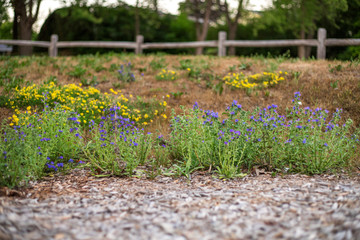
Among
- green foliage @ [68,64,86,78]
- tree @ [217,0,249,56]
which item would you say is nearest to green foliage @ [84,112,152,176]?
green foliage @ [68,64,86,78]

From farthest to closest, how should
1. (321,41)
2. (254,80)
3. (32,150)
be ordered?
(321,41) < (254,80) < (32,150)

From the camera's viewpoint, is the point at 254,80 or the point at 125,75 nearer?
the point at 254,80

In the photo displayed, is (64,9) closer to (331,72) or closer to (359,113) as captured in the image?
(331,72)

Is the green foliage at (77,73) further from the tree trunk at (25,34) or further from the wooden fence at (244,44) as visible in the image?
the tree trunk at (25,34)

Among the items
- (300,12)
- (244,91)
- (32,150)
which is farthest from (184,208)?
(300,12)

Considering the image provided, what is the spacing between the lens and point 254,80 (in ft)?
30.1

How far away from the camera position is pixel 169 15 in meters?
21.2

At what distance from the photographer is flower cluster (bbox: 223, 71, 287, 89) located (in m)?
8.66

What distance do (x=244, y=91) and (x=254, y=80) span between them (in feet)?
2.48

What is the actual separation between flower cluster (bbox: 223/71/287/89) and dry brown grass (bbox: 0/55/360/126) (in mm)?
176

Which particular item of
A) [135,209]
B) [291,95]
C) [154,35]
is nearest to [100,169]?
[135,209]

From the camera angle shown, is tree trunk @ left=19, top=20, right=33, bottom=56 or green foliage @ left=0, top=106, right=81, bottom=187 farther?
tree trunk @ left=19, top=20, right=33, bottom=56

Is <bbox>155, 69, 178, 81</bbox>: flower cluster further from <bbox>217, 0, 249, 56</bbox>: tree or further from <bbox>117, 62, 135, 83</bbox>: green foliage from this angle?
<bbox>217, 0, 249, 56</bbox>: tree

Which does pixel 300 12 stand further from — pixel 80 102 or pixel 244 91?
pixel 80 102
